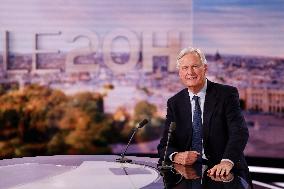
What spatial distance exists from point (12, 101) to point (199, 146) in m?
3.48

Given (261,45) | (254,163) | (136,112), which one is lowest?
(254,163)

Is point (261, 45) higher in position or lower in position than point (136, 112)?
higher

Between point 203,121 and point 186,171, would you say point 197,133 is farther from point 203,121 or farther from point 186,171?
point 186,171

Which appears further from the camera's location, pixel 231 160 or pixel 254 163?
pixel 254 163

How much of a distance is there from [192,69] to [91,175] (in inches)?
26.5

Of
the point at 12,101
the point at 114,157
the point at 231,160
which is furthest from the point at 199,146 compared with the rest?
the point at 12,101

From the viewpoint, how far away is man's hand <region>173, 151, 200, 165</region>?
7.56ft

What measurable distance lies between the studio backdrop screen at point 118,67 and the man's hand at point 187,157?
2779 millimetres

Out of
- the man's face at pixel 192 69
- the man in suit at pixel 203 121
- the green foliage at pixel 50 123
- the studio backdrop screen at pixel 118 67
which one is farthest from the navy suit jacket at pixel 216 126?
the green foliage at pixel 50 123

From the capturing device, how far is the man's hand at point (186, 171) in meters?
1.99

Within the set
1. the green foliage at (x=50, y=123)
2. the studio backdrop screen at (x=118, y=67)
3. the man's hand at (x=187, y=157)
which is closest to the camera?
the man's hand at (x=187, y=157)

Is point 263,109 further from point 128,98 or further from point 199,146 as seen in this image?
point 199,146

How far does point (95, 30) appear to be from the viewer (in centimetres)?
529

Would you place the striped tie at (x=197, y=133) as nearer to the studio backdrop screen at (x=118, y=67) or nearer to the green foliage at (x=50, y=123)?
the studio backdrop screen at (x=118, y=67)
